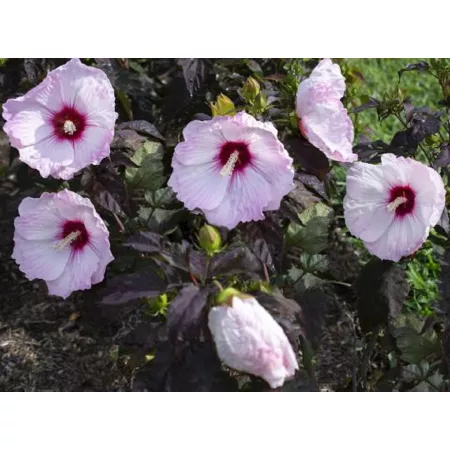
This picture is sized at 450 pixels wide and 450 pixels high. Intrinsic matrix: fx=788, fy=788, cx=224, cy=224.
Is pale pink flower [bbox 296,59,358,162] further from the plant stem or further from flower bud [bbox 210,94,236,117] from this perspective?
the plant stem

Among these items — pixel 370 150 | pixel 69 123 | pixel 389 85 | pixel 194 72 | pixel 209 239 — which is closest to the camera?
pixel 209 239

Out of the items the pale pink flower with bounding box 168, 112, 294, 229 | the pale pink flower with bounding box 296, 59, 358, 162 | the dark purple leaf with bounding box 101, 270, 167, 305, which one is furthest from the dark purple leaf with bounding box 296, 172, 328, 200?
the dark purple leaf with bounding box 101, 270, 167, 305

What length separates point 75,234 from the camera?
5.69 ft

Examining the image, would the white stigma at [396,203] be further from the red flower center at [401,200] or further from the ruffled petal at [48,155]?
the ruffled petal at [48,155]

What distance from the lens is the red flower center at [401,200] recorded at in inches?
66.2

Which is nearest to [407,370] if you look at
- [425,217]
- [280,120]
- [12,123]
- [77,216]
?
[425,217]

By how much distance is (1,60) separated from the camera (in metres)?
2.27

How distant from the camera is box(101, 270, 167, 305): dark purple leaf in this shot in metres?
1.53

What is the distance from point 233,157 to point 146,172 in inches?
15.2

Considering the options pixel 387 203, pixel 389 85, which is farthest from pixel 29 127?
pixel 389 85

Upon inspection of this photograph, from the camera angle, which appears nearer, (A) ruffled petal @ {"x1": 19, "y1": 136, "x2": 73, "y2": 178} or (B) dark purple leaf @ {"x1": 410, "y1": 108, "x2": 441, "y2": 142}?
(A) ruffled petal @ {"x1": 19, "y1": 136, "x2": 73, "y2": 178}

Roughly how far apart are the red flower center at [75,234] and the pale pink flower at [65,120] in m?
0.14

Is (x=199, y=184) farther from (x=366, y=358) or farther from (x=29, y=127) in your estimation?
(x=366, y=358)

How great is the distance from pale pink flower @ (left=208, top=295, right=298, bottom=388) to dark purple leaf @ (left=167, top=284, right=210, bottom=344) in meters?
0.04
